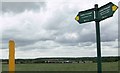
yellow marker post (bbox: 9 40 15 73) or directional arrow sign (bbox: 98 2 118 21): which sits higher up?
directional arrow sign (bbox: 98 2 118 21)

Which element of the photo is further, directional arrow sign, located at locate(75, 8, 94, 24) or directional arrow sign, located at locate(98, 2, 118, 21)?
directional arrow sign, located at locate(75, 8, 94, 24)

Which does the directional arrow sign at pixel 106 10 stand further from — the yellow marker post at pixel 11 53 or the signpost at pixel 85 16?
the yellow marker post at pixel 11 53

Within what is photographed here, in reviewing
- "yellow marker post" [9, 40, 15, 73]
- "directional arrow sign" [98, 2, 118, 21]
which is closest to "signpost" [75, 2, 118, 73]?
"directional arrow sign" [98, 2, 118, 21]

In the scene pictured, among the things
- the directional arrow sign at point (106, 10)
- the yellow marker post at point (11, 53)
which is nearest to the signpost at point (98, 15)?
the directional arrow sign at point (106, 10)

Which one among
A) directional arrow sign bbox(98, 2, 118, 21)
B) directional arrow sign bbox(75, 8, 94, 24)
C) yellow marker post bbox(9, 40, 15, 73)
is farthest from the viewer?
directional arrow sign bbox(75, 8, 94, 24)

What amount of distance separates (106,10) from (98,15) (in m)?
0.32

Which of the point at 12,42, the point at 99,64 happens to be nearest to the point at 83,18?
the point at 99,64

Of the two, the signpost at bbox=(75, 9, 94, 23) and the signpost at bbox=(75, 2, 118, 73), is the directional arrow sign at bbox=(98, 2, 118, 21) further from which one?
the signpost at bbox=(75, 9, 94, 23)

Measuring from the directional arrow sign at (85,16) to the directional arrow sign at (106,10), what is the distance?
26 cm

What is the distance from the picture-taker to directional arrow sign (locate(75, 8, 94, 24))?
7512 millimetres

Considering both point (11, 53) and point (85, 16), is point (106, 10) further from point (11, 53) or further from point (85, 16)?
point (11, 53)

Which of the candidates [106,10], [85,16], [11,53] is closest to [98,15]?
[106,10]

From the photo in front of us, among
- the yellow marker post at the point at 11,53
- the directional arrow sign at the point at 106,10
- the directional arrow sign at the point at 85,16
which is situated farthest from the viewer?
the directional arrow sign at the point at 85,16

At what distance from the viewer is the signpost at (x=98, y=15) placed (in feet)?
22.8
